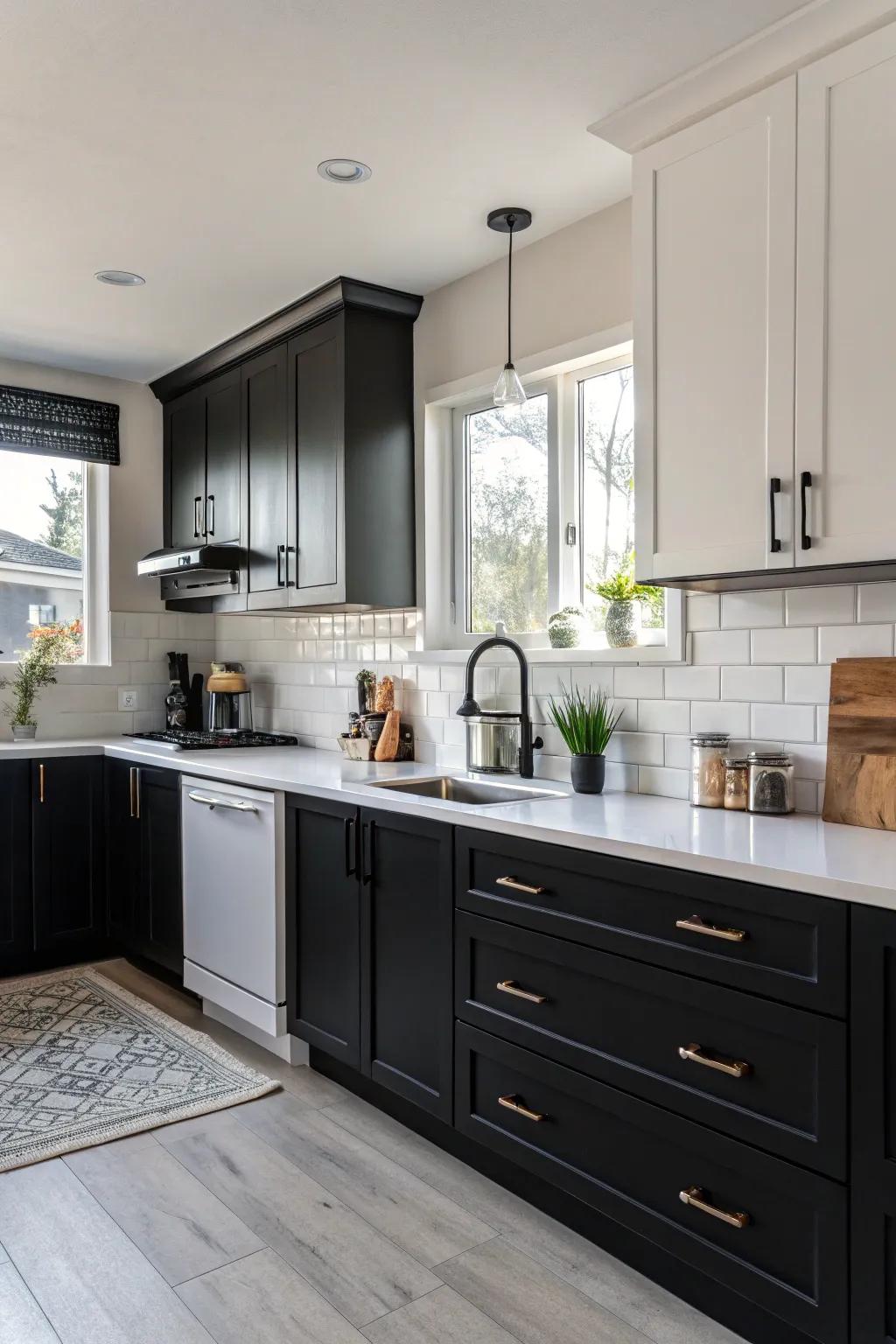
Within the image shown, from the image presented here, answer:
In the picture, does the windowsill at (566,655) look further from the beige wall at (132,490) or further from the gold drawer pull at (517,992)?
the beige wall at (132,490)

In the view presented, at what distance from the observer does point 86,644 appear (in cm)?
450

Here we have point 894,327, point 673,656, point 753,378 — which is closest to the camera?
point 894,327

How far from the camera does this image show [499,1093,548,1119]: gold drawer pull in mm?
2059

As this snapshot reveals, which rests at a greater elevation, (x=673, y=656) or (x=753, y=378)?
(x=753, y=378)

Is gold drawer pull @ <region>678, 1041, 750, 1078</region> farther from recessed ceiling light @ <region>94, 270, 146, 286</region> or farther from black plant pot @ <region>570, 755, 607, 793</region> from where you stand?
recessed ceiling light @ <region>94, 270, 146, 286</region>

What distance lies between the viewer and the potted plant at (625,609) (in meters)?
2.78

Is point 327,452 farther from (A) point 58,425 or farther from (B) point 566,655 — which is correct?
(A) point 58,425

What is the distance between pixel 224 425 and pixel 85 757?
4.87 ft

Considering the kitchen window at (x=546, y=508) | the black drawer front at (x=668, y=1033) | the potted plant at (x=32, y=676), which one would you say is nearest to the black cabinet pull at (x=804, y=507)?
the kitchen window at (x=546, y=508)

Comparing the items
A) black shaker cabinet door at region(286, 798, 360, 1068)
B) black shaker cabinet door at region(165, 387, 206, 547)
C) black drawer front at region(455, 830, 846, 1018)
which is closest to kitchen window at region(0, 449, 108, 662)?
black shaker cabinet door at region(165, 387, 206, 547)

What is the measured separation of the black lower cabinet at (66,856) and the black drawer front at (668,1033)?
2.20 m

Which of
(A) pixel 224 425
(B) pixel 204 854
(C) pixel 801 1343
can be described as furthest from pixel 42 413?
(C) pixel 801 1343

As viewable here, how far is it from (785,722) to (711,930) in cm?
79

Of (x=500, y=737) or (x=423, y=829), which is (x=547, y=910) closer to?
(x=423, y=829)
